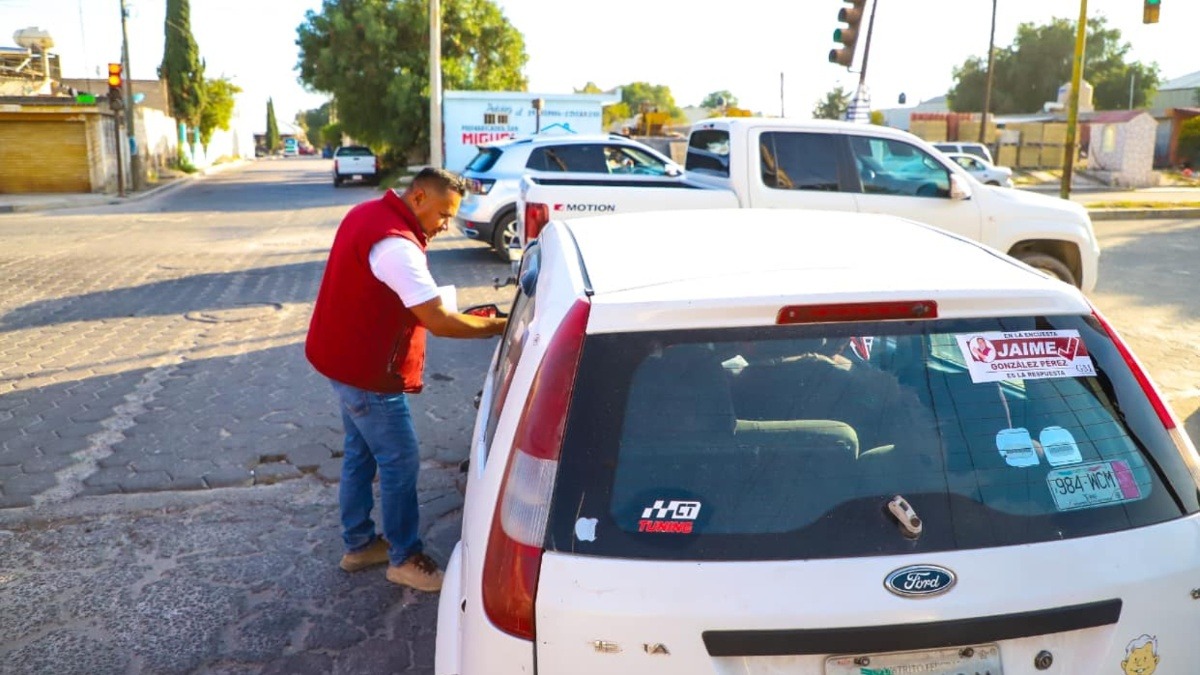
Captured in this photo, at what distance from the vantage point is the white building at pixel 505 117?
99.6 feet

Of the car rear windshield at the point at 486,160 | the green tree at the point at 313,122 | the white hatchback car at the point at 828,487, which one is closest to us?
the white hatchback car at the point at 828,487

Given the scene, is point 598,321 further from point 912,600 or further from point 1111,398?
point 1111,398

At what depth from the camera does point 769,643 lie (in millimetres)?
2027

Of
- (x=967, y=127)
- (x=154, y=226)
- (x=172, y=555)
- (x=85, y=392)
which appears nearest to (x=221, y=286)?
(x=85, y=392)

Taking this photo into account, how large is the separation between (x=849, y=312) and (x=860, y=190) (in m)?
7.88

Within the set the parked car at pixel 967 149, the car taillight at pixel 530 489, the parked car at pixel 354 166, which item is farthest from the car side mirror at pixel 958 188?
the parked car at pixel 354 166

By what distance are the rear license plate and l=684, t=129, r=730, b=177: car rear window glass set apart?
820 centimetres

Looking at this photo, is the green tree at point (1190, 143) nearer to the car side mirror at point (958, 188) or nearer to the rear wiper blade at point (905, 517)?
the car side mirror at point (958, 188)

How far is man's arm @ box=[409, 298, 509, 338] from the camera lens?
12.4ft

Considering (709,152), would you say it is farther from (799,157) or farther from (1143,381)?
(1143,381)

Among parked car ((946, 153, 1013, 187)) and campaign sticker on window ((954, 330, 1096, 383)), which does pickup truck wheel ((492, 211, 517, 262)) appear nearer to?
campaign sticker on window ((954, 330, 1096, 383))

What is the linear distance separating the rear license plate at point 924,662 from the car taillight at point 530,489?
A: 658 millimetres

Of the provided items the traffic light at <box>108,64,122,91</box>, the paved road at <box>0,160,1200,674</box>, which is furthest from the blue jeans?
the traffic light at <box>108,64,122,91</box>

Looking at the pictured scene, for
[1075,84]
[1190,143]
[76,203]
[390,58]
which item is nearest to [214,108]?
[390,58]
